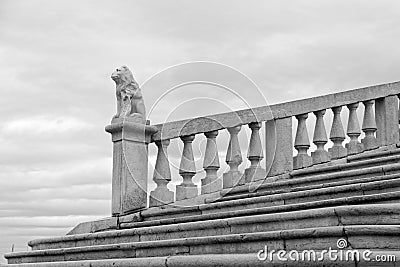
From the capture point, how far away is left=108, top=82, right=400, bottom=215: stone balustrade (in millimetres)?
8883

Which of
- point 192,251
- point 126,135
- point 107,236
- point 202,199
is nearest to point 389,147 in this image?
point 202,199

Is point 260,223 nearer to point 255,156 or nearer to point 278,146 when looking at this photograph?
point 255,156

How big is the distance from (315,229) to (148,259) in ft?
5.39

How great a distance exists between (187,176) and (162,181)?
343 mm

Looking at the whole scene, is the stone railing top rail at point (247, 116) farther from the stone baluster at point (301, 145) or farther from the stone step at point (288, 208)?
the stone step at point (288, 208)

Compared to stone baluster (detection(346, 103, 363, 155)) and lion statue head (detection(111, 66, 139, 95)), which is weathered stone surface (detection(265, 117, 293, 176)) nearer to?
stone baluster (detection(346, 103, 363, 155))

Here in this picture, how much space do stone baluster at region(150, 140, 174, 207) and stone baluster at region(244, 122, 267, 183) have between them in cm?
101

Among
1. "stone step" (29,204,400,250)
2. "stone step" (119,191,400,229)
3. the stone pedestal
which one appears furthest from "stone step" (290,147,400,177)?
"stone step" (29,204,400,250)

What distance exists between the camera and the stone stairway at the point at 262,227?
15.9 ft

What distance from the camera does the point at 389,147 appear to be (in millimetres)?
10500

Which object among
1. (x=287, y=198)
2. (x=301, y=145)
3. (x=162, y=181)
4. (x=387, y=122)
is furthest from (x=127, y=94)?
(x=387, y=122)

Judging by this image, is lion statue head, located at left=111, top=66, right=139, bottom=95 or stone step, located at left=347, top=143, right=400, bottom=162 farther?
lion statue head, located at left=111, top=66, right=139, bottom=95

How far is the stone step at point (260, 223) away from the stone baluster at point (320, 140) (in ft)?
10.7

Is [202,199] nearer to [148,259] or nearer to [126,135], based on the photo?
[126,135]
